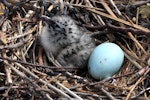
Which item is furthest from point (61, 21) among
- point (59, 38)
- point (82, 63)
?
point (82, 63)

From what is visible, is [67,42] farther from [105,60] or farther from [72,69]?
[105,60]

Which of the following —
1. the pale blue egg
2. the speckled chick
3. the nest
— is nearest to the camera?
the nest

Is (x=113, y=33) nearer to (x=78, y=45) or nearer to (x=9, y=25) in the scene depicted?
(x=78, y=45)

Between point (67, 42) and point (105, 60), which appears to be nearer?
point (105, 60)

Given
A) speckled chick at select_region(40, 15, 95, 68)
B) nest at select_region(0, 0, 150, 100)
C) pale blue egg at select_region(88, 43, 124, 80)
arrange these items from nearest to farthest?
nest at select_region(0, 0, 150, 100) < pale blue egg at select_region(88, 43, 124, 80) < speckled chick at select_region(40, 15, 95, 68)

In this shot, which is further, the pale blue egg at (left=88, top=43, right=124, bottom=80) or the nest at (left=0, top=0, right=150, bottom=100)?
the pale blue egg at (left=88, top=43, right=124, bottom=80)

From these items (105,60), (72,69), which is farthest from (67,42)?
(105,60)
